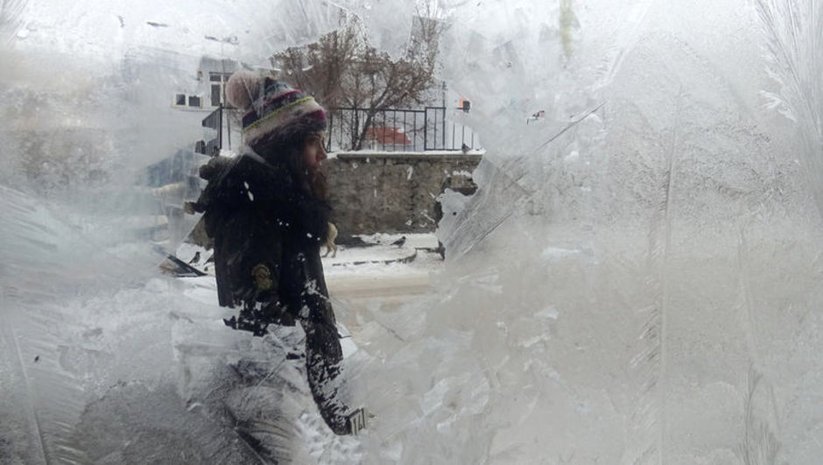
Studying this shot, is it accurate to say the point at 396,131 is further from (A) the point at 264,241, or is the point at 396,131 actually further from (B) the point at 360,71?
(A) the point at 264,241

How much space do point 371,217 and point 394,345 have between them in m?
0.31

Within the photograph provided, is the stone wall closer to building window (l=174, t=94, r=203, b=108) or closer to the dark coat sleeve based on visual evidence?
the dark coat sleeve

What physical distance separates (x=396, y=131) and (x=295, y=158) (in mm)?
258

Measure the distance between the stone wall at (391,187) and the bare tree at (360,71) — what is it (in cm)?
7

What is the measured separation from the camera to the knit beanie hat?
1.52m

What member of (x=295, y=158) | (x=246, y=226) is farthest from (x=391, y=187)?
(x=246, y=226)

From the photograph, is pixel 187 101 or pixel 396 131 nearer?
pixel 187 101

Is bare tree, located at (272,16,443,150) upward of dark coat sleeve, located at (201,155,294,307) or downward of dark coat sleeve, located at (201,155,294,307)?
upward

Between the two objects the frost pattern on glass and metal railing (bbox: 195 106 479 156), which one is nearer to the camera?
the frost pattern on glass

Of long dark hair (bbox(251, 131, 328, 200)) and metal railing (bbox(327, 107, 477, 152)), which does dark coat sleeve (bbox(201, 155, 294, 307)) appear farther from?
metal railing (bbox(327, 107, 477, 152))

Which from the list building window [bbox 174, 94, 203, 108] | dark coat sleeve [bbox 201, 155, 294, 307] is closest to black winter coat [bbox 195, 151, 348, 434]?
dark coat sleeve [bbox 201, 155, 294, 307]

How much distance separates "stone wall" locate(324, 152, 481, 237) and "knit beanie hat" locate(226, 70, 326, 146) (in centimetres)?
11

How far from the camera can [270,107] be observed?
153 centimetres

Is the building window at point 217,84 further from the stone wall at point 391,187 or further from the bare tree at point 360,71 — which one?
the stone wall at point 391,187
